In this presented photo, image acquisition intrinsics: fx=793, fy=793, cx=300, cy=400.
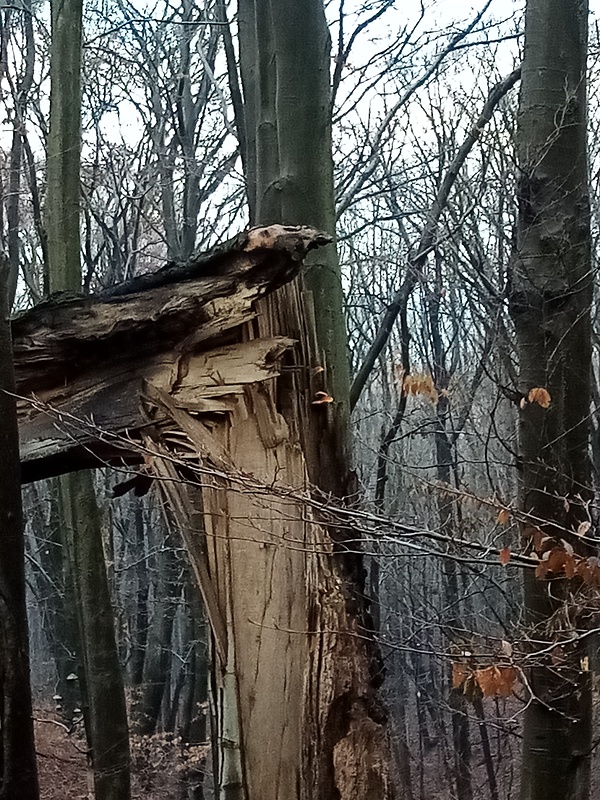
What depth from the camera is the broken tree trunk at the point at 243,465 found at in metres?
3.06

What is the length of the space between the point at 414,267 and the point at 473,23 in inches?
92.9

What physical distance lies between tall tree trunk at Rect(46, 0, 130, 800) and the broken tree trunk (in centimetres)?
301

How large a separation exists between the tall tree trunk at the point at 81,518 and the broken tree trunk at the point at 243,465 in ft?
9.89

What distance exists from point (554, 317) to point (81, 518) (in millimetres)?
3956

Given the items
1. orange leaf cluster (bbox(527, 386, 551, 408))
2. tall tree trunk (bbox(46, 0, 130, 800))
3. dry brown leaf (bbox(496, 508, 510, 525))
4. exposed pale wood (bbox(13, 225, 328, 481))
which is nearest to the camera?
exposed pale wood (bbox(13, 225, 328, 481))

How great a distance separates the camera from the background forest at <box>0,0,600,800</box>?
20.9ft

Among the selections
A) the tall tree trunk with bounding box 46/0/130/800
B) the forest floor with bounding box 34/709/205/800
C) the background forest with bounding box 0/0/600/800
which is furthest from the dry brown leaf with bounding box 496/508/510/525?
the forest floor with bounding box 34/709/205/800

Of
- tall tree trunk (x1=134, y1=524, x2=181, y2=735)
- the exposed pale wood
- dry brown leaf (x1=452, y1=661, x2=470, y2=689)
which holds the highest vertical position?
the exposed pale wood

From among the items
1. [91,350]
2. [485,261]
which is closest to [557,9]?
[485,261]

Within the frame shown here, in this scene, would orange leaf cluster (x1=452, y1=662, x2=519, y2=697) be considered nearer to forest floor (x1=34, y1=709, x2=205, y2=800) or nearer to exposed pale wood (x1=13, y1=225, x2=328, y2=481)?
exposed pale wood (x1=13, y1=225, x2=328, y2=481)

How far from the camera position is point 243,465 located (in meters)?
3.28

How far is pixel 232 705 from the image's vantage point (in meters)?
3.17

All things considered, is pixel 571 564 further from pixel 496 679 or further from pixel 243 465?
pixel 243 465

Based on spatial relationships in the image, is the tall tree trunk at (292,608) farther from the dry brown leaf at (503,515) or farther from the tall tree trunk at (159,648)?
the tall tree trunk at (159,648)
